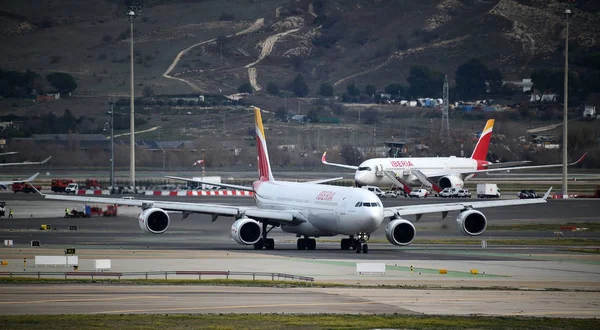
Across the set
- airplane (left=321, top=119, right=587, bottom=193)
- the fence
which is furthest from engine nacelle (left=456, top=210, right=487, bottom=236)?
airplane (left=321, top=119, right=587, bottom=193)

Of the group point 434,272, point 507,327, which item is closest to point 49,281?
point 434,272

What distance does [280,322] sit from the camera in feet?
101

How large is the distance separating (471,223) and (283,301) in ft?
76.4

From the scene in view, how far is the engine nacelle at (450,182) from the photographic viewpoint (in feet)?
363

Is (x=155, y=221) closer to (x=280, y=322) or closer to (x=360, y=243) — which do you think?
(x=360, y=243)

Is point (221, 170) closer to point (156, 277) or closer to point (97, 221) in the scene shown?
point (97, 221)

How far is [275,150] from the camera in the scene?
156m

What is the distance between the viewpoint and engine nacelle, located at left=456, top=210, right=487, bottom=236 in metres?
56.9

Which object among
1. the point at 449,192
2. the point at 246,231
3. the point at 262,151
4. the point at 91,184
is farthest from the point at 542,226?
the point at 91,184

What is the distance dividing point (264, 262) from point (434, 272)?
8226 millimetres

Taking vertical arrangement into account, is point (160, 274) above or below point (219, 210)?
below

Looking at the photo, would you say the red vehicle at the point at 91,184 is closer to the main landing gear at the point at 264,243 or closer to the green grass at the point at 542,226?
the green grass at the point at 542,226

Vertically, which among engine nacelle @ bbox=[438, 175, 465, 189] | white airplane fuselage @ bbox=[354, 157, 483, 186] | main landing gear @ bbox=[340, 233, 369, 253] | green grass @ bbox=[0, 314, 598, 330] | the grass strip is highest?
white airplane fuselage @ bbox=[354, 157, 483, 186]

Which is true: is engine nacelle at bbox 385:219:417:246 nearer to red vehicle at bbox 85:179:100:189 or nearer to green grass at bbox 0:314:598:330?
green grass at bbox 0:314:598:330
